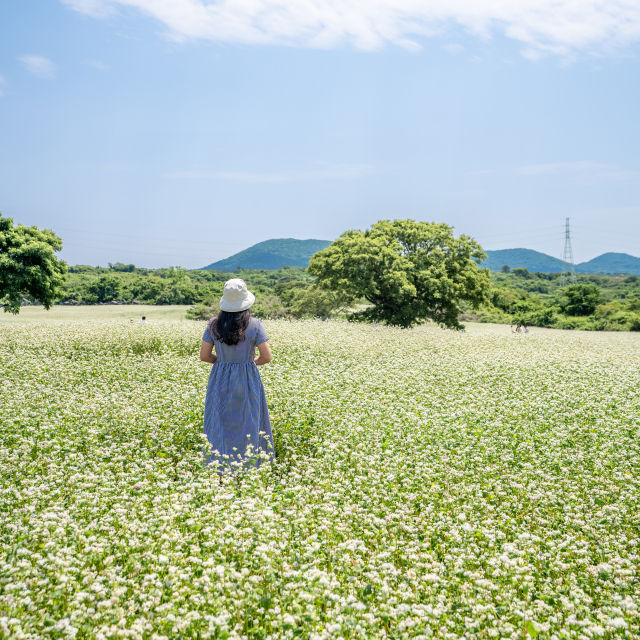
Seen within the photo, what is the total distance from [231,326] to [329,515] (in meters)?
2.58

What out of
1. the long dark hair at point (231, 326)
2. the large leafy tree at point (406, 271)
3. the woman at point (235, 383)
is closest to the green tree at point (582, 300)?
the large leafy tree at point (406, 271)

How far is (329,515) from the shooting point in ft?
13.5

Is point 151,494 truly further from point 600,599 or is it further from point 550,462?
point 550,462

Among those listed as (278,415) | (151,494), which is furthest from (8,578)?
(278,415)

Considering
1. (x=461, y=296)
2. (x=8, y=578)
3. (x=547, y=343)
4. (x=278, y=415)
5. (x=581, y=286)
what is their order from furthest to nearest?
(x=581, y=286) < (x=461, y=296) < (x=547, y=343) < (x=278, y=415) < (x=8, y=578)

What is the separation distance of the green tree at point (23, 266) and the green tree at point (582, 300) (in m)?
54.8

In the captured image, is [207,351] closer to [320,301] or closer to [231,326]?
[231,326]

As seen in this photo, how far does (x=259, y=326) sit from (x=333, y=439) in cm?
165

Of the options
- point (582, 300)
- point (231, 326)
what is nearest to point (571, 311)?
point (582, 300)

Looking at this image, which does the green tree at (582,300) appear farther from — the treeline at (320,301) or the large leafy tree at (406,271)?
the large leafy tree at (406,271)

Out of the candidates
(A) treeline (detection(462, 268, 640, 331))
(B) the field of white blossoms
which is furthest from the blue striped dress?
(A) treeline (detection(462, 268, 640, 331))

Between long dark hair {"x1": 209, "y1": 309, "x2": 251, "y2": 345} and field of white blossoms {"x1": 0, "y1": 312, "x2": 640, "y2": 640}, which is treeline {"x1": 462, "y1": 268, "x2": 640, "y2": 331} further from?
long dark hair {"x1": 209, "y1": 309, "x2": 251, "y2": 345}

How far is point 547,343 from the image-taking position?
20.1 meters

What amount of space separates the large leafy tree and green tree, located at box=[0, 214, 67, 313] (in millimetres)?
15621
